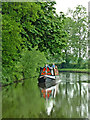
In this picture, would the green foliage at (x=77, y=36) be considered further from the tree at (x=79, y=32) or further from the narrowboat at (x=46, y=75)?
the narrowboat at (x=46, y=75)

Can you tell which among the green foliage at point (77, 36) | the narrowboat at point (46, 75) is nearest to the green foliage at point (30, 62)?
the narrowboat at point (46, 75)

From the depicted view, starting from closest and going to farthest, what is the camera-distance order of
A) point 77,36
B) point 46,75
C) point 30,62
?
point 46,75 → point 30,62 → point 77,36

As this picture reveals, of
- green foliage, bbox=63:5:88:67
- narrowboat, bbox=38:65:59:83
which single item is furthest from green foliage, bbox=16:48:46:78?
green foliage, bbox=63:5:88:67

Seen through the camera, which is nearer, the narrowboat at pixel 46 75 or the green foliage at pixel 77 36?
the narrowboat at pixel 46 75

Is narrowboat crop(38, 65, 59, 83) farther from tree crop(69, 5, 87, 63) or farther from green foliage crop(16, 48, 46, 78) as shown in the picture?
tree crop(69, 5, 87, 63)

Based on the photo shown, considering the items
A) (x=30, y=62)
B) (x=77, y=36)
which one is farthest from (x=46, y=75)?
(x=77, y=36)

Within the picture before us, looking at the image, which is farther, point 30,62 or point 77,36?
point 77,36

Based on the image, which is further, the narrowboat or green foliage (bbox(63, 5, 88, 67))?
green foliage (bbox(63, 5, 88, 67))

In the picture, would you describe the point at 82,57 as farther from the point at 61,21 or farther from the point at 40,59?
the point at 61,21

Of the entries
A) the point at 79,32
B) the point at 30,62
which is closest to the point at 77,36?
the point at 79,32

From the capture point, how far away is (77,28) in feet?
187

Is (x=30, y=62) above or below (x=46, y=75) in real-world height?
above

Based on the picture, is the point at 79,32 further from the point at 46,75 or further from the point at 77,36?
the point at 46,75

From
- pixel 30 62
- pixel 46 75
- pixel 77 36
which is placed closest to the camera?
pixel 46 75
